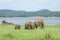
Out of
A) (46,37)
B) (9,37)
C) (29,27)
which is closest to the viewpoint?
(46,37)

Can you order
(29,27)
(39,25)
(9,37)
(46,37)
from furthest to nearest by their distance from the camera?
(39,25), (29,27), (9,37), (46,37)

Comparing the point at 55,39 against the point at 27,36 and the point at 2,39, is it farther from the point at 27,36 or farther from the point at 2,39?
the point at 2,39

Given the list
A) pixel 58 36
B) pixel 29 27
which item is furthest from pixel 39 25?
pixel 58 36

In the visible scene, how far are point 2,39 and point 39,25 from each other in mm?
13222

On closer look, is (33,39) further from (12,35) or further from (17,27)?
(17,27)

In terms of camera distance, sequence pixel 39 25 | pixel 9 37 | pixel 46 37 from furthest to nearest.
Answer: pixel 39 25, pixel 9 37, pixel 46 37

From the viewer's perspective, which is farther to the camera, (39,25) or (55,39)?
(39,25)

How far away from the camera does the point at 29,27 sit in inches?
1110

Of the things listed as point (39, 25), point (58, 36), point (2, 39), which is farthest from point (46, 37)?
point (39, 25)

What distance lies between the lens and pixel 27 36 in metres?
18.6

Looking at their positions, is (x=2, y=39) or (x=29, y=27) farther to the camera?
(x=29, y=27)

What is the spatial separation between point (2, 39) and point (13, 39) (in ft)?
2.61

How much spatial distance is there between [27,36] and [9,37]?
141 centimetres

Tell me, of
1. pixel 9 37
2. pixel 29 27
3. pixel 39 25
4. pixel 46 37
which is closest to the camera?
pixel 46 37
